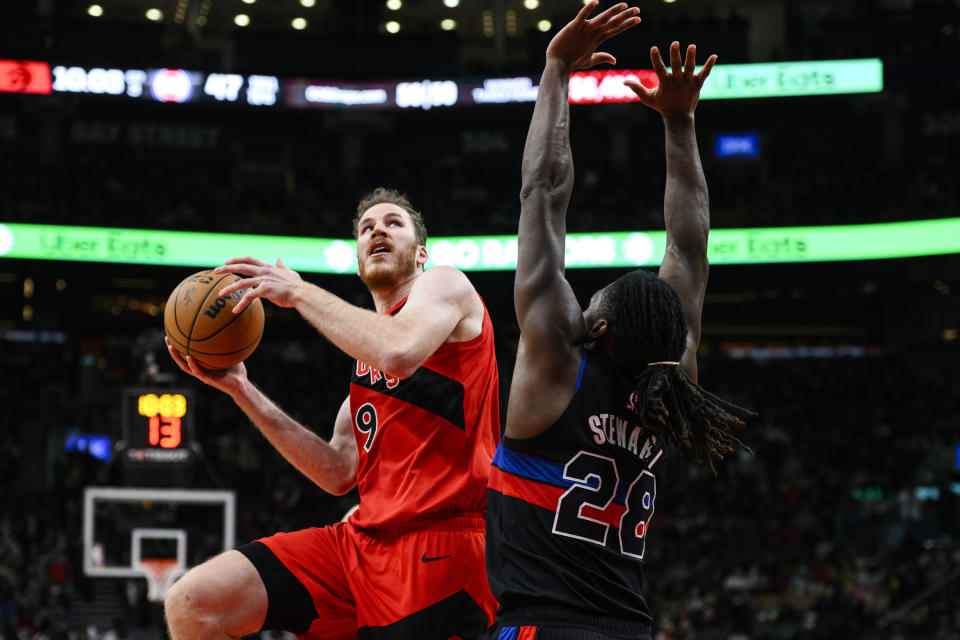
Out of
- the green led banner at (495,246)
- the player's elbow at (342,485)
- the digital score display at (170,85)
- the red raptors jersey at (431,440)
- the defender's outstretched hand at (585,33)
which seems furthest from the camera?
the digital score display at (170,85)

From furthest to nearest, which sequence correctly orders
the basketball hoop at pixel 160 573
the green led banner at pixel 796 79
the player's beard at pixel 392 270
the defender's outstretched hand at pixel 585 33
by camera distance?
the green led banner at pixel 796 79 → the basketball hoop at pixel 160 573 → the player's beard at pixel 392 270 → the defender's outstretched hand at pixel 585 33

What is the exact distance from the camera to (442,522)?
397cm

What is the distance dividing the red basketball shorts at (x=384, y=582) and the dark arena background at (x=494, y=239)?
843 centimetres

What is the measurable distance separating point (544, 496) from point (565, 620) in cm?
35

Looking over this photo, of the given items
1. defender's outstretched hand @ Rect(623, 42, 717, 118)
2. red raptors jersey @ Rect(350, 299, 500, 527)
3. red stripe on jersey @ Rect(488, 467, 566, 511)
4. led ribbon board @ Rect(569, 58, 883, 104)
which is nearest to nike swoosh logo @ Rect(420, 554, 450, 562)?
red raptors jersey @ Rect(350, 299, 500, 527)

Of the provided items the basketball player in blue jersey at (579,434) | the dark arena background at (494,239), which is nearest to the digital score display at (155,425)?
the dark arena background at (494,239)

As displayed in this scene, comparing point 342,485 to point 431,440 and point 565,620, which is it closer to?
point 431,440

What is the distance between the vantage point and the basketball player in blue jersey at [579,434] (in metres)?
3.01

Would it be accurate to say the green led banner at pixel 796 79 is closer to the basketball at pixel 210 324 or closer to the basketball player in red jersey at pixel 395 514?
the basketball player in red jersey at pixel 395 514

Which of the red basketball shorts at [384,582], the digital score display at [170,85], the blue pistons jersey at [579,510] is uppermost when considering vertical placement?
the digital score display at [170,85]

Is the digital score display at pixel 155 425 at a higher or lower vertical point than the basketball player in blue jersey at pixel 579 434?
lower

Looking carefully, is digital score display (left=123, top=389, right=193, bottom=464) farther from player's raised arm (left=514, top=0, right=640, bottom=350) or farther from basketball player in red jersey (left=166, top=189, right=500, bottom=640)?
player's raised arm (left=514, top=0, right=640, bottom=350)

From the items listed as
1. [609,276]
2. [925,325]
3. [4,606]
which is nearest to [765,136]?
[925,325]

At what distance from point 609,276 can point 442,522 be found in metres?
17.6
